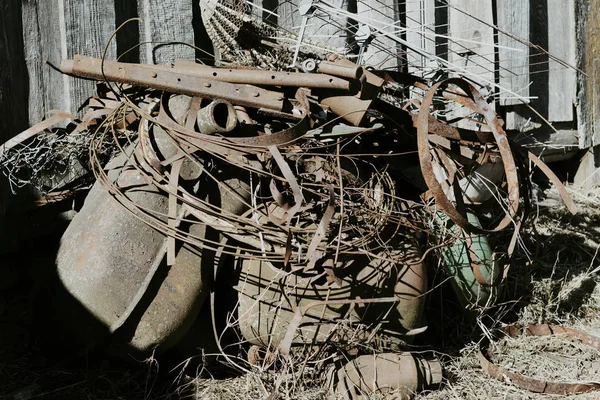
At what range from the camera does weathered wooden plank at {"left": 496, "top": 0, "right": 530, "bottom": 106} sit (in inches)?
187

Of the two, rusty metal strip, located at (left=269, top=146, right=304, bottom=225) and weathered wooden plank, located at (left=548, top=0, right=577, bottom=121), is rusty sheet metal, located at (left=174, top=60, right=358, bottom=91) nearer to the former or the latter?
rusty metal strip, located at (left=269, top=146, right=304, bottom=225)

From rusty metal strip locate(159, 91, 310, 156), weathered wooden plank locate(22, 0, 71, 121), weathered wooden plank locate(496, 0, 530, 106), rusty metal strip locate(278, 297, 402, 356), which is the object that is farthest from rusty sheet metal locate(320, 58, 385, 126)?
weathered wooden plank locate(496, 0, 530, 106)

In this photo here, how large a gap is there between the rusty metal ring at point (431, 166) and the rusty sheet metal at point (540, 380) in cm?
70

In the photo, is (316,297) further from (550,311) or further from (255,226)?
(550,311)

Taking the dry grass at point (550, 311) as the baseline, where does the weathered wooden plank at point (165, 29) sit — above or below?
above

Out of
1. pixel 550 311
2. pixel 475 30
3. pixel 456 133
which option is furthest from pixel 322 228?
pixel 475 30

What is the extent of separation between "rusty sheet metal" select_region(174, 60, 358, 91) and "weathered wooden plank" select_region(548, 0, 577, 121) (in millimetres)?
2721

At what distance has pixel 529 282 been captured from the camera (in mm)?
3930

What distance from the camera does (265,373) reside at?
9.61 ft

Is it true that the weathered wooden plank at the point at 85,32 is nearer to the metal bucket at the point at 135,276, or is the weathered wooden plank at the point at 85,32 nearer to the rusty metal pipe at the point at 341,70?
the metal bucket at the point at 135,276

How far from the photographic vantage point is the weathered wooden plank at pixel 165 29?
3.58 meters

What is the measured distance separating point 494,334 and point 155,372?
1633 millimetres

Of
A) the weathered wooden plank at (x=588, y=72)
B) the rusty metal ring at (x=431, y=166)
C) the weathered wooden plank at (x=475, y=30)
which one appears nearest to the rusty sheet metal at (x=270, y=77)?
the rusty metal ring at (x=431, y=166)

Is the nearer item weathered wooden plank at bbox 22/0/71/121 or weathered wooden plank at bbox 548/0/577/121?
weathered wooden plank at bbox 22/0/71/121
